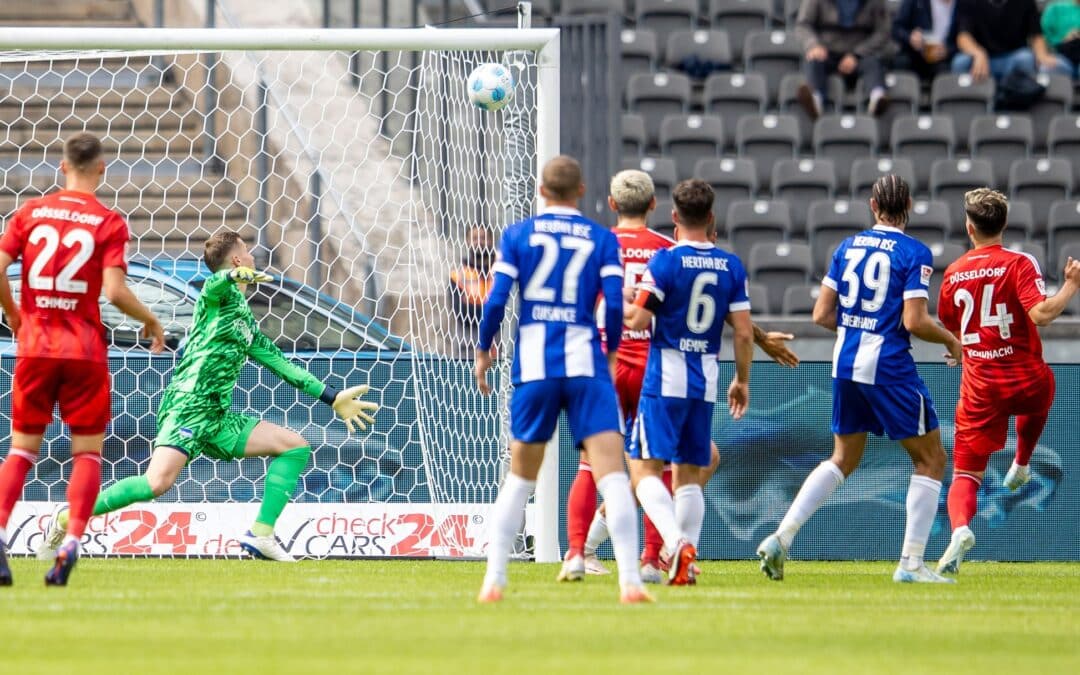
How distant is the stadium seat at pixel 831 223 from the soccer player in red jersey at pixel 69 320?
8193mm

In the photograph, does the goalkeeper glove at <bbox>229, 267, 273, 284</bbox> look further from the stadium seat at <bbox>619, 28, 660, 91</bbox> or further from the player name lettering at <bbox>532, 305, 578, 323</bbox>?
the stadium seat at <bbox>619, 28, 660, 91</bbox>

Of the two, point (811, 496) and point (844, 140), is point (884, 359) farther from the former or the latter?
point (844, 140)

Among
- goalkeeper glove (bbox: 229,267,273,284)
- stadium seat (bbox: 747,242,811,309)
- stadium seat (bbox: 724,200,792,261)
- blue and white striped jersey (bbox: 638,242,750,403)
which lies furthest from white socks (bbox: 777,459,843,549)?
stadium seat (bbox: 724,200,792,261)

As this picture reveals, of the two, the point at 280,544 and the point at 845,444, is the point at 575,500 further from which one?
the point at 280,544

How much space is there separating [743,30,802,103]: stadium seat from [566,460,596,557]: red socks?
897cm

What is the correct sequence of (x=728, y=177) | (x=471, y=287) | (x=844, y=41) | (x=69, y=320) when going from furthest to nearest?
(x=844, y=41) < (x=728, y=177) < (x=471, y=287) < (x=69, y=320)

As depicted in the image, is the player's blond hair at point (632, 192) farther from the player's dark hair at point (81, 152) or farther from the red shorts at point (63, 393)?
the red shorts at point (63, 393)

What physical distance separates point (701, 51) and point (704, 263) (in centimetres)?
922

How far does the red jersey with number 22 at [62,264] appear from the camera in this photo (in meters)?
6.80

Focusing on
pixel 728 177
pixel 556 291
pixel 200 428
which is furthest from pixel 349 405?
pixel 728 177

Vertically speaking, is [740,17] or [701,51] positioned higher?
[740,17]

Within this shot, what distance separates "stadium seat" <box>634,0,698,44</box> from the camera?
54.2ft

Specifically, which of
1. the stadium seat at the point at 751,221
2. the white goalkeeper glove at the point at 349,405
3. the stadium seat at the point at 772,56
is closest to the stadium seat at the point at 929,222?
the stadium seat at the point at 751,221

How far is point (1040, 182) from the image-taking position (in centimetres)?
1477
